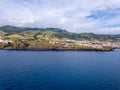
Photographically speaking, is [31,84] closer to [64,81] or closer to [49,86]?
[49,86]

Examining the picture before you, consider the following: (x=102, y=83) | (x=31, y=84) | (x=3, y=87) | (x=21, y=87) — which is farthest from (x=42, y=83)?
(x=102, y=83)

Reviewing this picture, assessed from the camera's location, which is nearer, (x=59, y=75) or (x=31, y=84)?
(x=31, y=84)

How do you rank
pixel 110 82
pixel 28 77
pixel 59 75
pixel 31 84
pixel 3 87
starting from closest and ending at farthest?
pixel 3 87 → pixel 31 84 → pixel 110 82 → pixel 28 77 → pixel 59 75

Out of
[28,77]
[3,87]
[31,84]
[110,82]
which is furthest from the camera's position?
[28,77]

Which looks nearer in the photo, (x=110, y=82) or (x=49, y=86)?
(x=49, y=86)

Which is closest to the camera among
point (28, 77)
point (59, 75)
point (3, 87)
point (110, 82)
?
point (3, 87)

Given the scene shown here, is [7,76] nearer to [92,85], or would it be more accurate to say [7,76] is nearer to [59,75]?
[59,75]

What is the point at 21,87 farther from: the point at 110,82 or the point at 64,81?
the point at 110,82

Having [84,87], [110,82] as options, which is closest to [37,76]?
[84,87]
